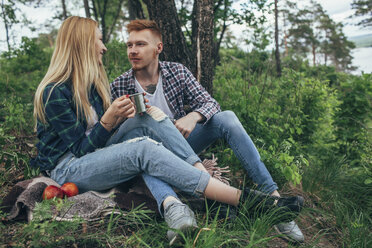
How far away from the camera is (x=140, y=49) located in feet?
9.55

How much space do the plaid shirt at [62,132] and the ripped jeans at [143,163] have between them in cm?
7

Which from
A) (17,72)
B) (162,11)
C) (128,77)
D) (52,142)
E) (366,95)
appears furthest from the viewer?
(17,72)

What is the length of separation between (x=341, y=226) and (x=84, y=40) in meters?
2.51

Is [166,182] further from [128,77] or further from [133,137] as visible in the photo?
[128,77]

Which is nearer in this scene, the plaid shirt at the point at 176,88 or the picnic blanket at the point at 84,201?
the picnic blanket at the point at 84,201

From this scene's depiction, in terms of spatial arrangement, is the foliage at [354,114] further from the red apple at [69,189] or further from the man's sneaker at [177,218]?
the red apple at [69,189]

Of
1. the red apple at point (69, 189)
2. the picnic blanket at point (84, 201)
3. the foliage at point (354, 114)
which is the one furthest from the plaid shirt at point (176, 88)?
the foliage at point (354, 114)

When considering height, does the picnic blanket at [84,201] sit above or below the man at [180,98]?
below

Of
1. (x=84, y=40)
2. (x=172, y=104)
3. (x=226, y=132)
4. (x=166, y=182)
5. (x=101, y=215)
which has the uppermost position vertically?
(x=84, y=40)

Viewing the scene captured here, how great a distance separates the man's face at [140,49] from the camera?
9.53ft

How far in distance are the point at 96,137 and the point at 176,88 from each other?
113cm

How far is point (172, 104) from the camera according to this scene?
3.09 metres

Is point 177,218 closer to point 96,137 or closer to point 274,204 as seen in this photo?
point 274,204

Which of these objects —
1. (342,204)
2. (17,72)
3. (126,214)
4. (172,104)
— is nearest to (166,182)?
(126,214)
